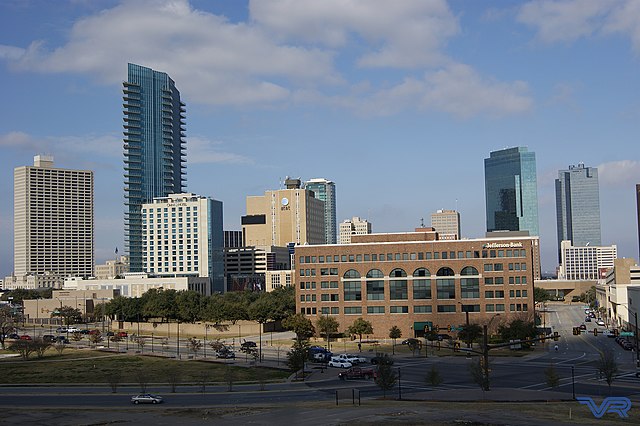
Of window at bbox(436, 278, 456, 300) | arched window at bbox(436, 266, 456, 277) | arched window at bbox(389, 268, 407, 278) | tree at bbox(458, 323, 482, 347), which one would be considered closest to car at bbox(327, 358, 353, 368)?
tree at bbox(458, 323, 482, 347)

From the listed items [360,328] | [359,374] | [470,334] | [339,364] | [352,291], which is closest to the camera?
[359,374]

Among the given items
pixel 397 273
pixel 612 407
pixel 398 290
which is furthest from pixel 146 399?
pixel 397 273

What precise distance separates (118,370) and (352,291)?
2264 inches

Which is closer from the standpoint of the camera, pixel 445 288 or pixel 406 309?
pixel 445 288

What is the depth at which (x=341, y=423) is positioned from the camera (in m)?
57.5

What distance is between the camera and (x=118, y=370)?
107812 millimetres

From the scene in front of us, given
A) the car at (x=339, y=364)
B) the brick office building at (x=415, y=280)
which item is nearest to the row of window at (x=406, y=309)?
the brick office building at (x=415, y=280)

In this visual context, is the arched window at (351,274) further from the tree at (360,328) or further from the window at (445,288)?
the window at (445,288)

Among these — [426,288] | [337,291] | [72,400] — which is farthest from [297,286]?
Answer: [72,400]

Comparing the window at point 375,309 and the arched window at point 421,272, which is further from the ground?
the arched window at point 421,272

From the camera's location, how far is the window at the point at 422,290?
148m

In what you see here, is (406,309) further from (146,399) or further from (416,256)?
(146,399)

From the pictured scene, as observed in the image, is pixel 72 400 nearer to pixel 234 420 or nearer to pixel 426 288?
pixel 234 420

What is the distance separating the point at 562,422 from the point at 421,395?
22517mm
